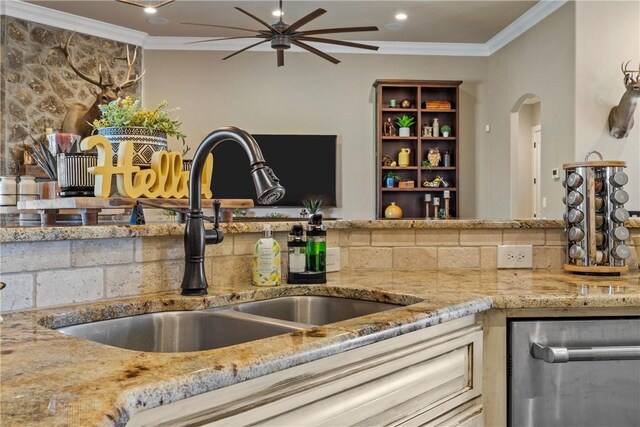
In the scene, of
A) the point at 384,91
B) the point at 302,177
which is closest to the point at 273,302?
the point at 302,177

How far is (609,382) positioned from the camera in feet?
4.54

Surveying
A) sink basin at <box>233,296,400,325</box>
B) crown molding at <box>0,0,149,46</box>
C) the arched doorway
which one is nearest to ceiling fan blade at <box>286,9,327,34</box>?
crown molding at <box>0,0,149,46</box>

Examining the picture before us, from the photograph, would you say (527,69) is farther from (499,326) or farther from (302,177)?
(499,326)

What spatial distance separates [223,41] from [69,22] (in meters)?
1.60

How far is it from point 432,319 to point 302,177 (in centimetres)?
506

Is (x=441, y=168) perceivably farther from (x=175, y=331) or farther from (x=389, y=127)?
(x=175, y=331)

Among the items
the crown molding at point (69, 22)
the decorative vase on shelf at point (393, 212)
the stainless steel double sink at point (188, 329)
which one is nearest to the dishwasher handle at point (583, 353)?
the stainless steel double sink at point (188, 329)

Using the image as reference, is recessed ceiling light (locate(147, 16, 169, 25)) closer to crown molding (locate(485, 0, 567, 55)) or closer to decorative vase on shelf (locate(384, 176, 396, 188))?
decorative vase on shelf (locate(384, 176, 396, 188))

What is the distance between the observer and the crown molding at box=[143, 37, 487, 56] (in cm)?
618

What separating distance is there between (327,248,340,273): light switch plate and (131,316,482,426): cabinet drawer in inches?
25.8

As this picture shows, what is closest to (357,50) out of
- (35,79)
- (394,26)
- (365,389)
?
(394,26)

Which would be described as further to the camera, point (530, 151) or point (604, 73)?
point (530, 151)

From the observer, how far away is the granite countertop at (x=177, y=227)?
1.19 metres

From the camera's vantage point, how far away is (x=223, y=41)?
6133 mm
